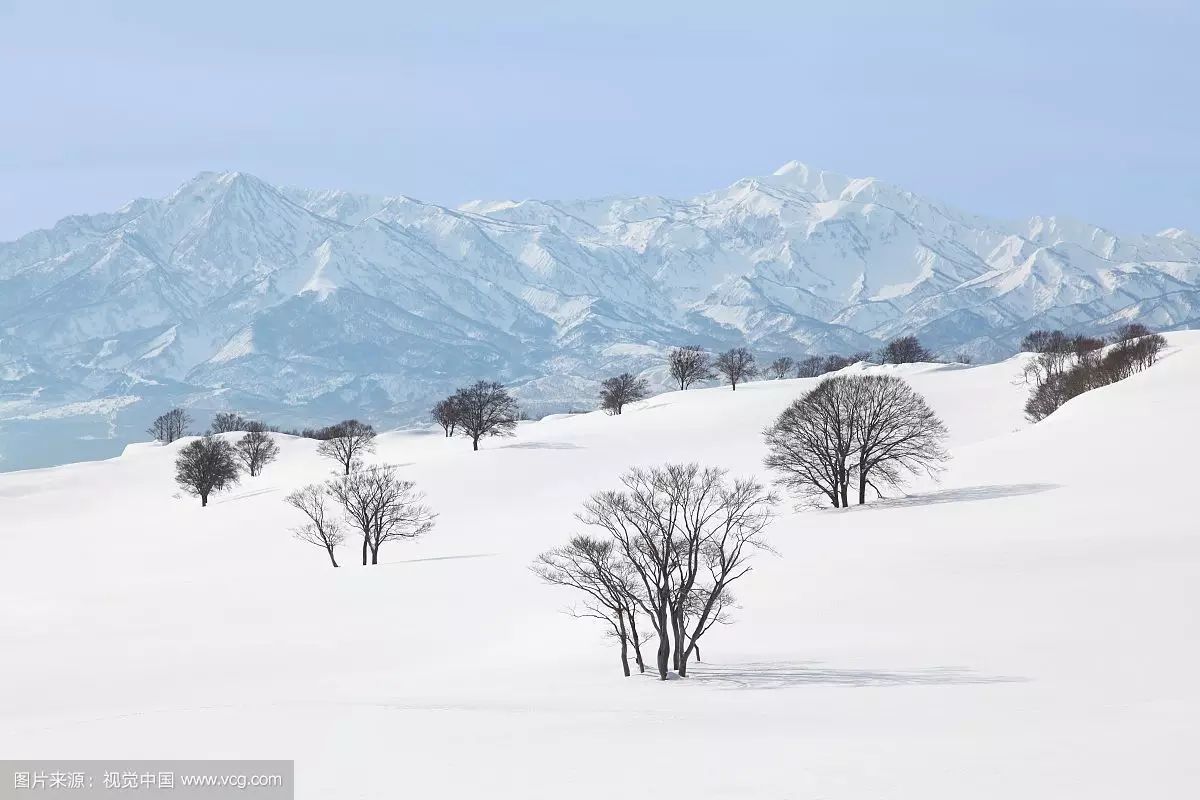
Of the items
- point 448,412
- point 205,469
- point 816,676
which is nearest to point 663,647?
point 816,676

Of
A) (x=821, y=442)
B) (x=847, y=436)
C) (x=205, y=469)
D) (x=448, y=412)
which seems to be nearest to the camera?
(x=821, y=442)

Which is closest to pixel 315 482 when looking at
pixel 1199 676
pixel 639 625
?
pixel 639 625

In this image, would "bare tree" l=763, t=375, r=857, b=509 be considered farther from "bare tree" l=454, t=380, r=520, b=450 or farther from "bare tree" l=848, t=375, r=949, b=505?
"bare tree" l=454, t=380, r=520, b=450

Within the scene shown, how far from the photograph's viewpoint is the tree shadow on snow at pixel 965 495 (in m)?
53.3

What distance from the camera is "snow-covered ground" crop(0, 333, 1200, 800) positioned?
55.7 feet

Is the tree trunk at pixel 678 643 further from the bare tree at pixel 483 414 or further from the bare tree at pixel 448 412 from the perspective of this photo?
the bare tree at pixel 448 412

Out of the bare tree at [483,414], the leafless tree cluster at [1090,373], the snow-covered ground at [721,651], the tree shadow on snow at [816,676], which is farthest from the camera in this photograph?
the bare tree at [483,414]

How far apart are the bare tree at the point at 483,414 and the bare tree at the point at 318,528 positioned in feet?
76.2

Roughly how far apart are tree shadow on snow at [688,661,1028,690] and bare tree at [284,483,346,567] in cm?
3609

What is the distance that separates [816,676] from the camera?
1082 inches

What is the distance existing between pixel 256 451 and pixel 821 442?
3184 inches

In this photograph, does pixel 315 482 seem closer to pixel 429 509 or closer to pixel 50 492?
pixel 429 509

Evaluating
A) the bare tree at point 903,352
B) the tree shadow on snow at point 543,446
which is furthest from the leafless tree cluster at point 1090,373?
the bare tree at point 903,352

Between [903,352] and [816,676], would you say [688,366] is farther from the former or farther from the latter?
[816,676]
